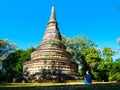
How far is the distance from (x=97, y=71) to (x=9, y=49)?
77.1 feet

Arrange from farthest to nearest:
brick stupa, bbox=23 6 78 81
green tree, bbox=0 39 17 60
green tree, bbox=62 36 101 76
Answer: green tree, bbox=0 39 17 60
green tree, bbox=62 36 101 76
brick stupa, bbox=23 6 78 81

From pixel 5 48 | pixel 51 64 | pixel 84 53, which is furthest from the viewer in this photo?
pixel 5 48

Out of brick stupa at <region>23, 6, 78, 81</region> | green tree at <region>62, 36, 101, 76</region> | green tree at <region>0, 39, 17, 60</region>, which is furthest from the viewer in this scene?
green tree at <region>0, 39, 17, 60</region>

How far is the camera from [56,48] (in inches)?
1890

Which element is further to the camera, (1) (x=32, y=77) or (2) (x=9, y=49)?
(2) (x=9, y=49)

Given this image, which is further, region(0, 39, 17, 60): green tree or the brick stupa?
region(0, 39, 17, 60): green tree

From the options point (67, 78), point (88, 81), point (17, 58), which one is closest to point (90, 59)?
point (67, 78)

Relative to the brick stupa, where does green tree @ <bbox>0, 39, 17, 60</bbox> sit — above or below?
above

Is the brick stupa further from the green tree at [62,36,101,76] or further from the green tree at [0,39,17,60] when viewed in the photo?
the green tree at [0,39,17,60]

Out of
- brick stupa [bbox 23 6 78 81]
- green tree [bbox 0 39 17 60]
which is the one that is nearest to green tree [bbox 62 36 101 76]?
brick stupa [bbox 23 6 78 81]

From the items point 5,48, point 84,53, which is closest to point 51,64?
point 84,53

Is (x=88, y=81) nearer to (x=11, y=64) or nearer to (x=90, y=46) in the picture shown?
(x=90, y=46)

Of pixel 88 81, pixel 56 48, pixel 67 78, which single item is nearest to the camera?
pixel 88 81

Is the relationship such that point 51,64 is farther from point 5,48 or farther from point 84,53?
point 5,48
